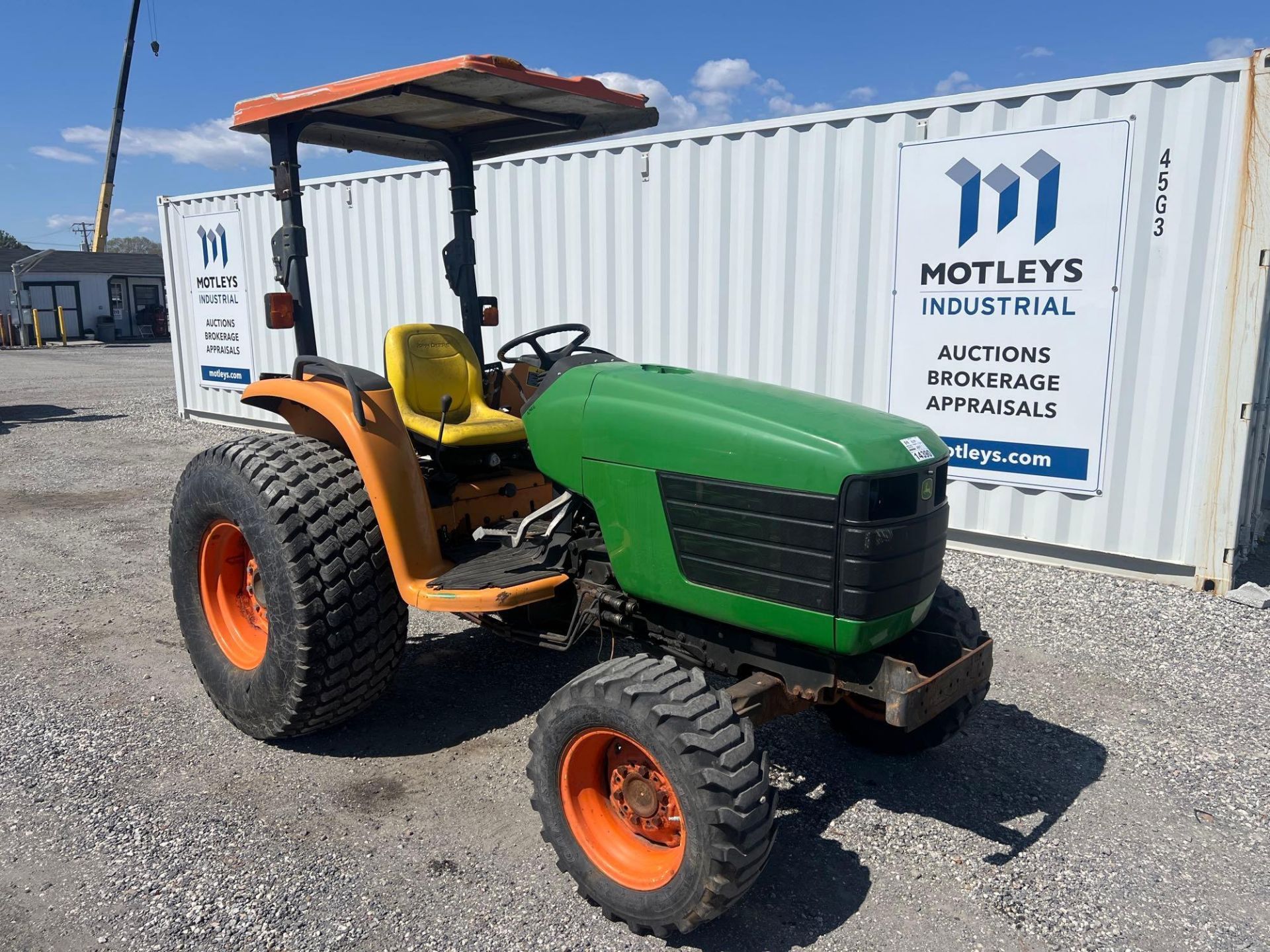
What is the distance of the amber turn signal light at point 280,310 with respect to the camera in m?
3.41

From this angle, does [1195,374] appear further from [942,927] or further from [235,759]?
[235,759]

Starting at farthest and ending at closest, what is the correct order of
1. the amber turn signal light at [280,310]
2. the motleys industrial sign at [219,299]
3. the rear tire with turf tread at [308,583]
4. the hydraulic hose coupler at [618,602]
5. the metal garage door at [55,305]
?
the metal garage door at [55,305], the motleys industrial sign at [219,299], the amber turn signal light at [280,310], the rear tire with turf tread at [308,583], the hydraulic hose coupler at [618,602]

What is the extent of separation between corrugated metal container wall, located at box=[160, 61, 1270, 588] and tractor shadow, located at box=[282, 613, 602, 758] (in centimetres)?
324

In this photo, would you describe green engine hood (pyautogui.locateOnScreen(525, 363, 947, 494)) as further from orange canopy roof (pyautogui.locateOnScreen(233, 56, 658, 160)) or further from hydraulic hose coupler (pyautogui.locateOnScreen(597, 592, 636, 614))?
orange canopy roof (pyautogui.locateOnScreen(233, 56, 658, 160))

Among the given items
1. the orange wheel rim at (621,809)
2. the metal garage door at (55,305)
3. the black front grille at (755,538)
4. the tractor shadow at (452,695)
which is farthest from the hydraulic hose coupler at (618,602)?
the metal garage door at (55,305)

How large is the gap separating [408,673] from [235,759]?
93 cm

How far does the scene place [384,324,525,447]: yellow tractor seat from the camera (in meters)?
3.66

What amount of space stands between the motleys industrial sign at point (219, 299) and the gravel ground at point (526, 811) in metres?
6.61

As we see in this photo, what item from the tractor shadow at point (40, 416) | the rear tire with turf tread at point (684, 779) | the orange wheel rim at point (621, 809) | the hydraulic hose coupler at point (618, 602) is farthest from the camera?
the tractor shadow at point (40, 416)

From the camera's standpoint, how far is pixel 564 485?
3.04 meters

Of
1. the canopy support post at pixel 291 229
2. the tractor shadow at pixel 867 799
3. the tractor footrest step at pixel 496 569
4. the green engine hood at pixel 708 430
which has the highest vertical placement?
the canopy support post at pixel 291 229

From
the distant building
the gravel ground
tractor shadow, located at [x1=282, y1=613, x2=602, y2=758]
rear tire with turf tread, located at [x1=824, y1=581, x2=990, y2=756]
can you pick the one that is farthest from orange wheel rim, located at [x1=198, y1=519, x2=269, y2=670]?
the distant building

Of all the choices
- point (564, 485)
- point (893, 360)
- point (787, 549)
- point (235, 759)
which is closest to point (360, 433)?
point (564, 485)

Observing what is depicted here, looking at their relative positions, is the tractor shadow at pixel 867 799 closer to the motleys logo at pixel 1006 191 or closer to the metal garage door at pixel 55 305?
the motleys logo at pixel 1006 191
